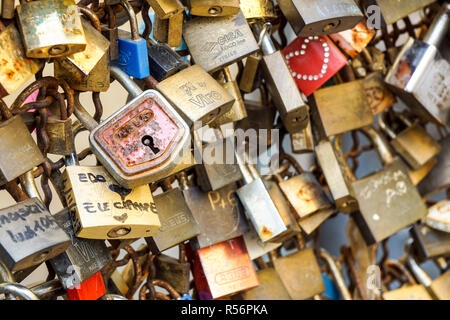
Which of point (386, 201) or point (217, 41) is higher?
point (217, 41)

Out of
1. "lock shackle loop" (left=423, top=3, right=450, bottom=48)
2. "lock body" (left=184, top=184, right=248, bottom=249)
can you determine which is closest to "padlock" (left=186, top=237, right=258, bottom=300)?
"lock body" (left=184, top=184, right=248, bottom=249)

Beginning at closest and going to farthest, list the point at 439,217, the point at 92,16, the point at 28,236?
the point at 28,236
the point at 92,16
the point at 439,217

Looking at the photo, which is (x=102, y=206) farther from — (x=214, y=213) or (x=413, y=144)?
(x=413, y=144)

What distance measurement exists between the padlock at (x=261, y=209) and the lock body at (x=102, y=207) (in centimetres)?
23

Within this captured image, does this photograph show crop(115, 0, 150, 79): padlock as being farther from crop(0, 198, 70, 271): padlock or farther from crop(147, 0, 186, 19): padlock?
crop(0, 198, 70, 271): padlock

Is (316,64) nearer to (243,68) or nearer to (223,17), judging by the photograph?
(243,68)

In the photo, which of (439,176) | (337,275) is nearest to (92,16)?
(337,275)

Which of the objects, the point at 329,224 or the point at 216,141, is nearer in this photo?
the point at 216,141

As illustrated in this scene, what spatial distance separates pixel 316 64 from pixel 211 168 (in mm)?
300

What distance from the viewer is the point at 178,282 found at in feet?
3.60

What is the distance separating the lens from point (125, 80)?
94cm

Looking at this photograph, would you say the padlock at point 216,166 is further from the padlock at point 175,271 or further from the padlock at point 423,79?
the padlock at point 423,79

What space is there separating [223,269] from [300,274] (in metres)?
0.20

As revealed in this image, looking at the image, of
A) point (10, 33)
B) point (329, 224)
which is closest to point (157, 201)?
point (10, 33)
